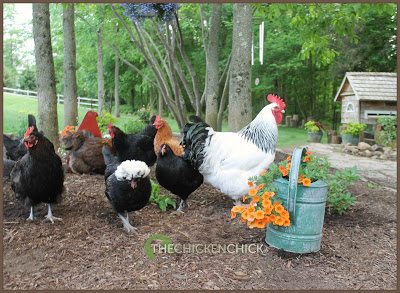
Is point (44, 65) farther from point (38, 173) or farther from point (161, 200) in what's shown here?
point (161, 200)

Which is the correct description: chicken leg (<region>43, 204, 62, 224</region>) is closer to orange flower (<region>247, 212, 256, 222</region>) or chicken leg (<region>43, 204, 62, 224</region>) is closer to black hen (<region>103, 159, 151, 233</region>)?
black hen (<region>103, 159, 151, 233</region>)

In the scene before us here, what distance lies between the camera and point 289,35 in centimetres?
1886

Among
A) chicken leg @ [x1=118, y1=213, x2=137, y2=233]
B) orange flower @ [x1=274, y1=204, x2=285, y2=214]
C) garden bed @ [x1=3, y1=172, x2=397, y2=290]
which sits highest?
orange flower @ [x1=274, y1=204, x2=285, y2=214]

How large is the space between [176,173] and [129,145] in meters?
1.48

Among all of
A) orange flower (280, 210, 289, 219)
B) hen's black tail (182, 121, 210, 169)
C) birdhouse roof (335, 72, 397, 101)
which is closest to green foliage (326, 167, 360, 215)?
orange flower (280, 210, 289, 219)

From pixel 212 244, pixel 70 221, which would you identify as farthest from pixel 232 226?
pixel 70 221

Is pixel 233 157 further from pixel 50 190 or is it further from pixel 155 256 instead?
pixel 50 190

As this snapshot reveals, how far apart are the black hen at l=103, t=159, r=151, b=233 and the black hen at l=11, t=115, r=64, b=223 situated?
2.10ft

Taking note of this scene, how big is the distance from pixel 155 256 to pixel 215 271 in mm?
607

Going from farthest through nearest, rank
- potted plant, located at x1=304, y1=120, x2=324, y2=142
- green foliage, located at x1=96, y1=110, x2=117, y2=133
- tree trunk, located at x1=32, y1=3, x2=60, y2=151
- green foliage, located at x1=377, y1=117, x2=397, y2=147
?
potted plant, located at x1=304, y1=120, x2=324, y2=142 → green foliage, located at x1=377, y1=117, x2=397, y2=147 → green foliage, located at x1=96, y1=110, x2=117, y2=133 → tree trunk, located at x1=32, y1=3, x2=60, y2=151

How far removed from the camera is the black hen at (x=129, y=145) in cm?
592

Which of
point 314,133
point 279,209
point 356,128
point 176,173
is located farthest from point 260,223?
point 314,133

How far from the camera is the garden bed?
313cm

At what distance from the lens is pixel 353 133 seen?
45.5ft
